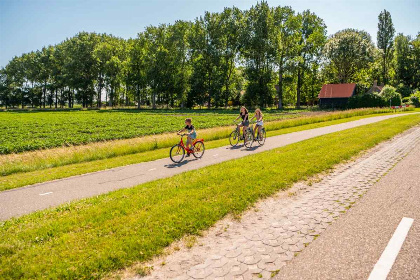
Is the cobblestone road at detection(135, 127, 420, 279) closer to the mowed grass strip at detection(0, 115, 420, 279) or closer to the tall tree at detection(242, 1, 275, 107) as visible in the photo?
the mowed grass strip at detection(0, 115, 420, 279)

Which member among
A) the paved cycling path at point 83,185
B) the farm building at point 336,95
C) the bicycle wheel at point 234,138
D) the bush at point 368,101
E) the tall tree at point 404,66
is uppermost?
the tall tree at point 404,66

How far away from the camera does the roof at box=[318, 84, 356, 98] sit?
5858 cm

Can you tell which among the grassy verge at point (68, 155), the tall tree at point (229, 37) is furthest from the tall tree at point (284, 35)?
the grassy verge at point (68, 155)

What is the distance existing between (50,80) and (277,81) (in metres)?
72.7

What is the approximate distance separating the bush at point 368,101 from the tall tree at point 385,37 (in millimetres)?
31205

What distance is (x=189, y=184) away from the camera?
23.2 feet

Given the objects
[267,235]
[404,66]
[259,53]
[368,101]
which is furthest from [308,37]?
[267,235]

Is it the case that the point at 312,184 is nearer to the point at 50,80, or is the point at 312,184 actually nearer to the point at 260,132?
the point at 260,132

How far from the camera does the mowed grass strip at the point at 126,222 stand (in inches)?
150

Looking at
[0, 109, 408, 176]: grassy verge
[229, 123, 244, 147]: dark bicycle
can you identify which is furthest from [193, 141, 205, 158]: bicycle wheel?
[0, 109, 408, 176]: grassy verge

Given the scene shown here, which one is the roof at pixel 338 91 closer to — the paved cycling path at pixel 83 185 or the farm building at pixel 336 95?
the farm building at pixel 336 95

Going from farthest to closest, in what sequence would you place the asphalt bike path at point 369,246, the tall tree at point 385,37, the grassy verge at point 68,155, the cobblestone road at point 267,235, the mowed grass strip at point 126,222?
the tall tree at point 385,37
the grassy verge at point 68,155
the mowed grass strip at point 126,222
the cobblestone road at point 267,235
the asphalt bike path at point 369,246

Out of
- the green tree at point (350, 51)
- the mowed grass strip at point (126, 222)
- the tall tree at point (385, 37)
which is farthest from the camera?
the tall tree at point (385, 37)

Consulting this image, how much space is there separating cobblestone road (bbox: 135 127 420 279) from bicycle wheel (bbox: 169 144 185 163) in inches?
223
